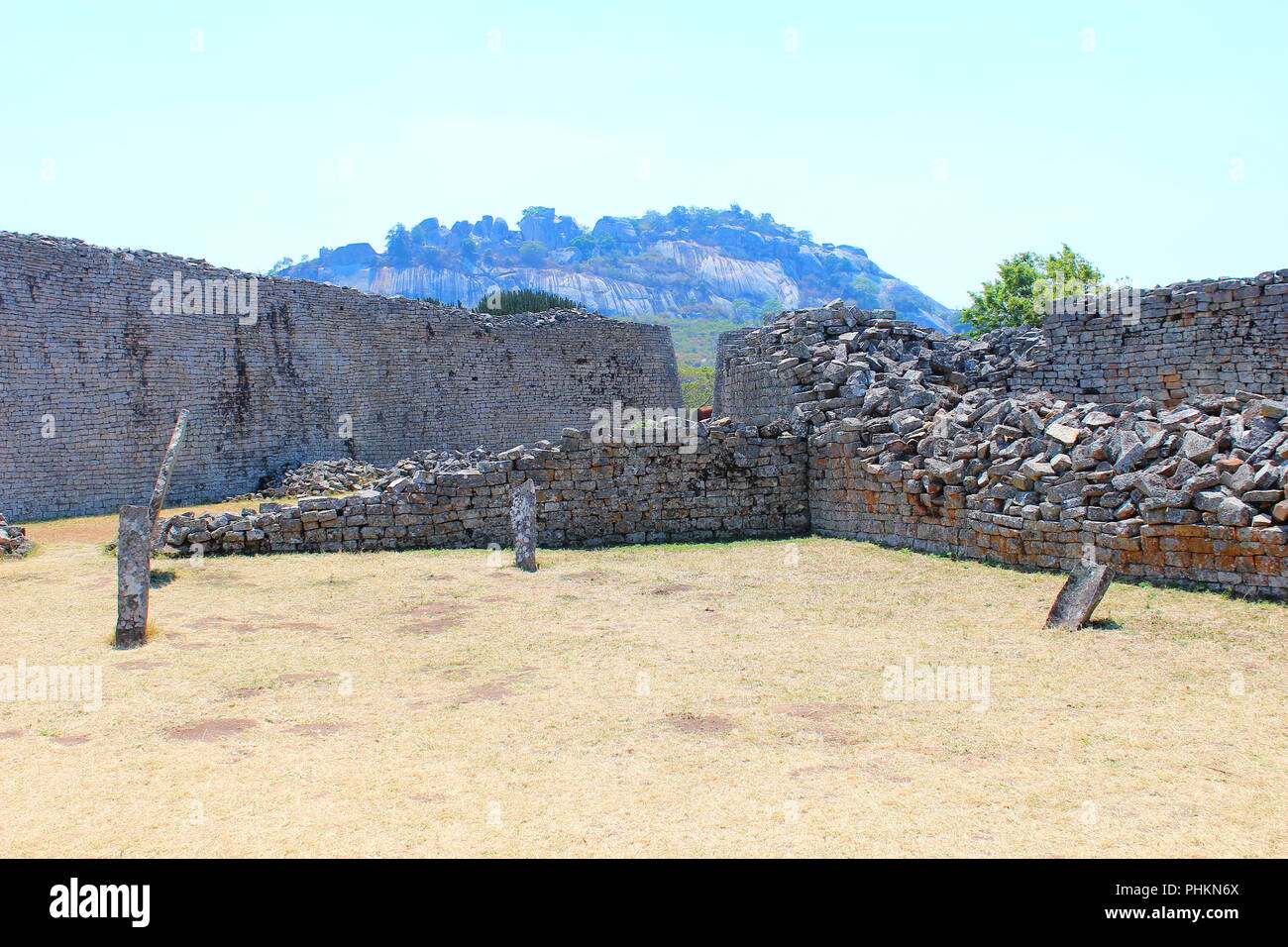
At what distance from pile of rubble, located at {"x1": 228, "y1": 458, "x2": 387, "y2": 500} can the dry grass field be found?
12.3m

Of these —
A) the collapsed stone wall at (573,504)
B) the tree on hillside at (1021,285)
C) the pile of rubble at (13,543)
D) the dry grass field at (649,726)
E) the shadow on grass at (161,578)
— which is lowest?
the dry grass field at (649,726)

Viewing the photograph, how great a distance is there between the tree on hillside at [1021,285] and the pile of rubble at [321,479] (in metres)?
31.4

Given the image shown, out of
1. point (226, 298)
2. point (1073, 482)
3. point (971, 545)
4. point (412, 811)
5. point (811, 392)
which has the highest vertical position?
point (226, 298)

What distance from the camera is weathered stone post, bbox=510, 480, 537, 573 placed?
40.8 feet

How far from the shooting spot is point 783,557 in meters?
13.0

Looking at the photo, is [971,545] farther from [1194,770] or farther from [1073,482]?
[1194,770]

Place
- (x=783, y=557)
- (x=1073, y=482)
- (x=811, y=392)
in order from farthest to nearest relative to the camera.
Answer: (x=811, y=392) < (x=783, y=557) < (x=1073, y=482)

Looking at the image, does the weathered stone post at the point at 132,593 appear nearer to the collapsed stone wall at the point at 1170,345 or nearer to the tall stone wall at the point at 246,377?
the tall stone wall at the point at 246,377

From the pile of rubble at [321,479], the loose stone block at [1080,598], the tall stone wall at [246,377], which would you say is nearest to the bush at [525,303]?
the tall stone wall at [246,377]

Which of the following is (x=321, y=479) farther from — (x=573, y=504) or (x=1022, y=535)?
(x=1022, y=535)

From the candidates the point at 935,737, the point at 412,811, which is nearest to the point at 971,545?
the point at 935,737

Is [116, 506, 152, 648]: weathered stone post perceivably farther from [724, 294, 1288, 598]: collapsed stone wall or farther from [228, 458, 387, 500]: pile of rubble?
[228, 458, 387, 500]: pile of rubble

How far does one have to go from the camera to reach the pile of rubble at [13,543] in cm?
1347
